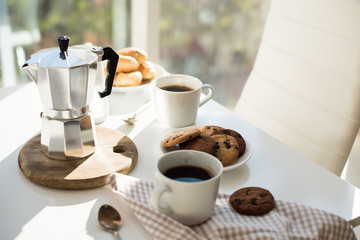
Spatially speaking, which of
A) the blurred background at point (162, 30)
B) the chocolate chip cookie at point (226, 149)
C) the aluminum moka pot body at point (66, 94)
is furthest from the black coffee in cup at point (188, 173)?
the blurred background at point (162, 30)

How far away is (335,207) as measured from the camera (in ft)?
2.30

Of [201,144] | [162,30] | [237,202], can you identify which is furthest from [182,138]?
[162,30]

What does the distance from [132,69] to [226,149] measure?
0.42 metres

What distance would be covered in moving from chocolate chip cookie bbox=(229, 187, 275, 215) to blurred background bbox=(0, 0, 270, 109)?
1.49 metres

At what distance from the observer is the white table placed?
24.7 inches

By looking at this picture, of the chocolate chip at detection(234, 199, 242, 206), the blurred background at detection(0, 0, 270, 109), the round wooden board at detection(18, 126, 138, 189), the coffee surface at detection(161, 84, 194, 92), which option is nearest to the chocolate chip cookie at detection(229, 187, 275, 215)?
the chocolate chip at detection(234, 199, 242, 206)

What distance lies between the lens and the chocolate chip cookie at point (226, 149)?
753mm

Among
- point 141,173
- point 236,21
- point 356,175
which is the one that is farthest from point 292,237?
point 236,21

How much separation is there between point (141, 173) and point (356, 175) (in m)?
1.17

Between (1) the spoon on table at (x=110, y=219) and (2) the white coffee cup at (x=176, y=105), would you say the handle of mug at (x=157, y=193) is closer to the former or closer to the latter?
(1) the spoon on table at (x=110, y=219)

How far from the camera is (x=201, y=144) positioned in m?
0.75

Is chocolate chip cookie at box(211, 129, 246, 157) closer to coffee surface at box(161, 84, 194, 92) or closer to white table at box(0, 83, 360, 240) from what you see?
white table at box(0, 83, 360, 240)

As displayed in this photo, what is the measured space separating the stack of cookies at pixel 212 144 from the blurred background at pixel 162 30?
1.34 metres

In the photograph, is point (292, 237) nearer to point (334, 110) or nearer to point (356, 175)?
point (334, 110)
